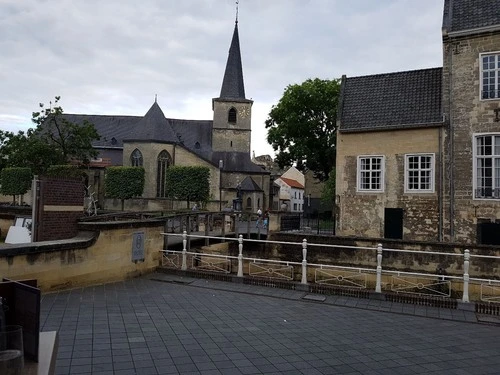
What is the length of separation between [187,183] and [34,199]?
109ft

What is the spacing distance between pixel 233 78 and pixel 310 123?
17097mm

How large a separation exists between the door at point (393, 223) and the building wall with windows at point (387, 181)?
0.52ft

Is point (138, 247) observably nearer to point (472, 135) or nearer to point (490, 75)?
point (472, 135)

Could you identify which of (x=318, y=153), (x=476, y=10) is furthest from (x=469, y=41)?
(x=318, y=153)

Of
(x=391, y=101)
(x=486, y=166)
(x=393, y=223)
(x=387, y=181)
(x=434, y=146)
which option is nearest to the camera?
(x=486, y=166)

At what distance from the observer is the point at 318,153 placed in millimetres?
43531

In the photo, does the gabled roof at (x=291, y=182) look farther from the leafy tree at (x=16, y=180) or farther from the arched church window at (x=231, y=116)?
the leafy tree at (x=16, y=180)

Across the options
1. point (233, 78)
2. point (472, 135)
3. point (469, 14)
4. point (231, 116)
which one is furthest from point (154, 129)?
point (472, 135)

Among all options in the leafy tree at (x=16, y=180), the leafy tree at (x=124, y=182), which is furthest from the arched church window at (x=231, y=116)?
the leafy tree at (x=16, y=180)

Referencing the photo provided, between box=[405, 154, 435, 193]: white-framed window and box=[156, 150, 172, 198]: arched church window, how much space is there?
116ft

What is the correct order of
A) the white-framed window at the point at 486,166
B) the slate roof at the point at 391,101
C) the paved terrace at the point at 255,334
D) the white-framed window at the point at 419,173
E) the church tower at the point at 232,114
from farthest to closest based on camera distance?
the church tower at the point at 232,114, the slate roof at the point at 391,101, the white-framed window at the point at 419,173, the white-framed window at the point at 486,166, the paved terrace at the point at 255,334

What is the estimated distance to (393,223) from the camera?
65.7ft

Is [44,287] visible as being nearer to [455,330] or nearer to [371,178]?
[455,330]

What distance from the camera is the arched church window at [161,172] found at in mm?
50250
